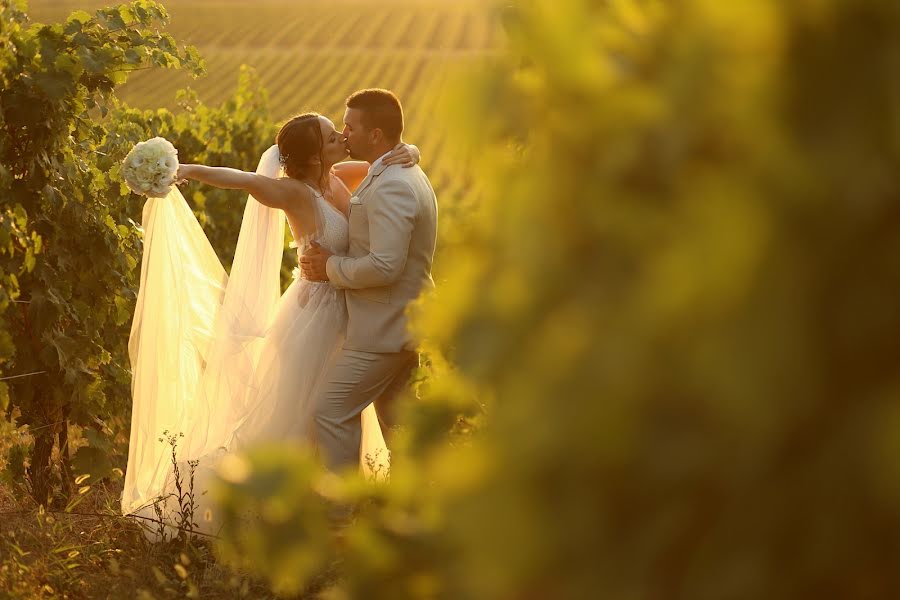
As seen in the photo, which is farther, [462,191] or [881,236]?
[462,191]

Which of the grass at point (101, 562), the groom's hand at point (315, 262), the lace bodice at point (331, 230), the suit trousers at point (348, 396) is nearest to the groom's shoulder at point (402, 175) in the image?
the lace bodice at point (331, 230)

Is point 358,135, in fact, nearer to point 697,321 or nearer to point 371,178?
point 371,178

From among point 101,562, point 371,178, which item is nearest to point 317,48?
point 371,178

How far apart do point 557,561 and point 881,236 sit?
0.41 metres

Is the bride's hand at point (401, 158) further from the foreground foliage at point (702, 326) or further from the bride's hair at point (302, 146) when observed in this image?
the foreground foliage at point (702, 326)

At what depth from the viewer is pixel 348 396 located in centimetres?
500

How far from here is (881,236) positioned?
2.90ft

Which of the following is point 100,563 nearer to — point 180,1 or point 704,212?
point 704,212

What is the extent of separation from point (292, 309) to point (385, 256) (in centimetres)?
84

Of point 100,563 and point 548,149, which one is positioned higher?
point 548,149

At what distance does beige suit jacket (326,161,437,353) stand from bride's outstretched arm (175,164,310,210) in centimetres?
45

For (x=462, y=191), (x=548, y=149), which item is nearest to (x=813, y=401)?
(x=548, y=149)

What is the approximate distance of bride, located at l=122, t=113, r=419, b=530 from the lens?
5152 mm

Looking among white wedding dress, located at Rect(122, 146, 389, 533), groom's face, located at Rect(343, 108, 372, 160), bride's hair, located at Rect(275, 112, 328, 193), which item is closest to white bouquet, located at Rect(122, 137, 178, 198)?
white wedding dress, located at Rect(122, 146, 389, 533)
